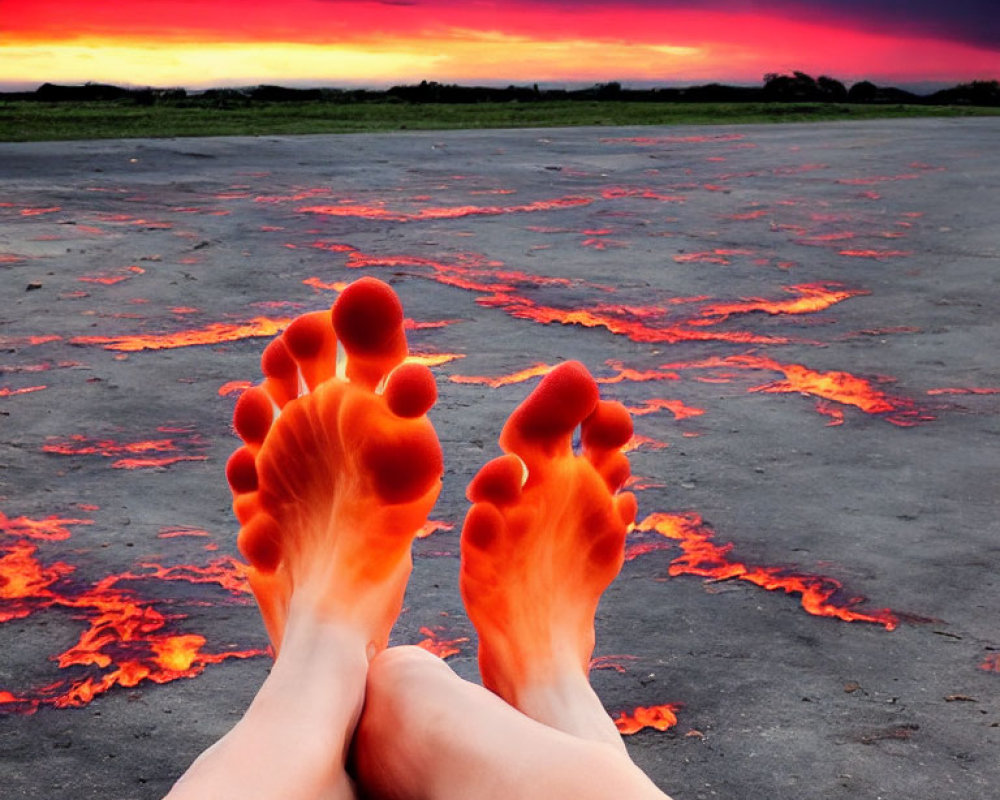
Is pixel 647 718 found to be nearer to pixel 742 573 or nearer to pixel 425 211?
pixel 742 573

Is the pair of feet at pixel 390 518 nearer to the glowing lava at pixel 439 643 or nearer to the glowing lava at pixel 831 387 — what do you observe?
the glowing lava at pixel 439 643

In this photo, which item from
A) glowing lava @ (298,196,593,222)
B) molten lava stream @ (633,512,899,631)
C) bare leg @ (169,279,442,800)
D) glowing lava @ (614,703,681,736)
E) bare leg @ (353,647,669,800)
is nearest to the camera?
bare leg @ (353,647,669,800)

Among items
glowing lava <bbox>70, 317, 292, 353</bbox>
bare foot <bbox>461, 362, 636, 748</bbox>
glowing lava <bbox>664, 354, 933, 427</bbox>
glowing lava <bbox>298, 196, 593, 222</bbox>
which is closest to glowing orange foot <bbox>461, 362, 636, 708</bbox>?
bare foot <bbox>461, 362, 636, 748</bbox>

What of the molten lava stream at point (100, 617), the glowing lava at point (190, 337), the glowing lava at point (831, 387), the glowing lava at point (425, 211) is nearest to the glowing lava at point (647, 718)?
the molten lava stream at point (100, 617)

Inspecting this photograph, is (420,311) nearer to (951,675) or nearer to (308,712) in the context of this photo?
(951,675)

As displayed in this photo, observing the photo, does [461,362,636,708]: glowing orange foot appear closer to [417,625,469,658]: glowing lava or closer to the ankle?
the ankle
